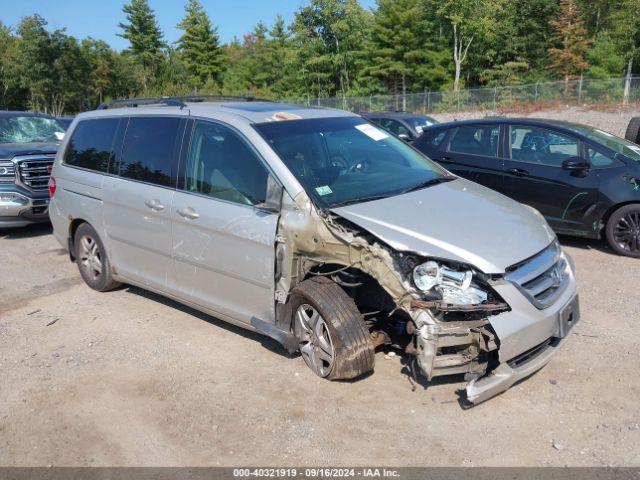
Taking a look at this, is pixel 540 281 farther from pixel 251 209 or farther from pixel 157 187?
pixel 157 187

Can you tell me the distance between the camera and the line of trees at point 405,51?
42219mm

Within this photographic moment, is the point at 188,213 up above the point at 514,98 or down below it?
above

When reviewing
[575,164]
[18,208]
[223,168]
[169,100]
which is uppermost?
[169,100]

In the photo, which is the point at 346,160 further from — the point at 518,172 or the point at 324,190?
the point at 518,172

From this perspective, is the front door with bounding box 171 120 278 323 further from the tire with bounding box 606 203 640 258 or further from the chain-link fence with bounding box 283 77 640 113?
the chain-link fence with bounding box 283 77 640 113

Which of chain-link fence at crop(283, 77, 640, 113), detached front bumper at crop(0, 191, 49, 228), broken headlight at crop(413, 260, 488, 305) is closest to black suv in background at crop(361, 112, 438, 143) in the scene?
detached front bumper at crop(0, 191, 49, 228)

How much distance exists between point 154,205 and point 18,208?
4.94 meters

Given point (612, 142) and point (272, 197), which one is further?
point (612, 142)

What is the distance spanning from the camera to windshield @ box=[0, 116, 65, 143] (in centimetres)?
1012

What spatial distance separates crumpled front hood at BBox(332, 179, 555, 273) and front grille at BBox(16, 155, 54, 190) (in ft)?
22.3

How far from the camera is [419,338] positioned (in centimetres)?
351

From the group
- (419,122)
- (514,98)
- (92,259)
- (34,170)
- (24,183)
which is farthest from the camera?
(514,98)

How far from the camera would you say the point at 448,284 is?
355 centimetres

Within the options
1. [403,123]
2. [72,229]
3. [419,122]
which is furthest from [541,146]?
[419,122]
